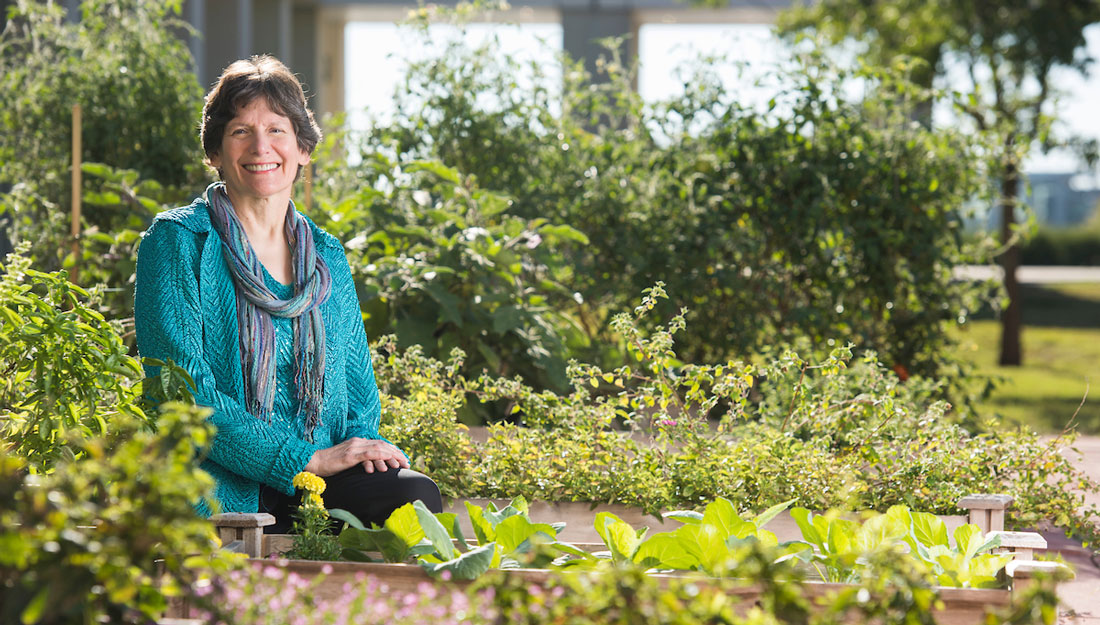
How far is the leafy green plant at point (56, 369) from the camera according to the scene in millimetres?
1780

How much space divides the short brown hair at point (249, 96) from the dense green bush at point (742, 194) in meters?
2.28

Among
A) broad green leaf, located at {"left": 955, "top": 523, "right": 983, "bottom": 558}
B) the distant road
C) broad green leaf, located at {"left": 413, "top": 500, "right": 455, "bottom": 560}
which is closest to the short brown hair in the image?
broad green leaf, located at {"left": 413, "top": 500, "right": 455, "bottom": 560}

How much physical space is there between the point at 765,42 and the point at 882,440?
91.3 inches

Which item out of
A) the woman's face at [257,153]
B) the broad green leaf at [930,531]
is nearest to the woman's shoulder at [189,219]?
the woman's face at [257,153]

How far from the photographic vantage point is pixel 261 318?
7.03ft

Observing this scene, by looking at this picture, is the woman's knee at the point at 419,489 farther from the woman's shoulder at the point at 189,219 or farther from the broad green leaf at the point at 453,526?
the woman's shoulder at the point at 189,219

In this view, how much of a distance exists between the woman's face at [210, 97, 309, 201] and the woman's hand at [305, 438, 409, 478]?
0.55 meters

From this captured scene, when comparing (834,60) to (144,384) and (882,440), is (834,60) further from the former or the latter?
(144,384)

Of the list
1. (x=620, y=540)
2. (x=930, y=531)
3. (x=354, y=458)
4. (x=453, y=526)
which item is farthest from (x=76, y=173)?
(x=930, y=531)

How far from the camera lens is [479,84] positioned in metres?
4.80

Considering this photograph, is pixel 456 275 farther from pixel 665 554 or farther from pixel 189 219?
pixel 665 554

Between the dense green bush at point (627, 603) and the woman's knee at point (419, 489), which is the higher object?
the dense green bush at point (627, 603)

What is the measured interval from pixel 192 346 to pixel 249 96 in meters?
0.54

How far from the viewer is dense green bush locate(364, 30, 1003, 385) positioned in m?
4.59
